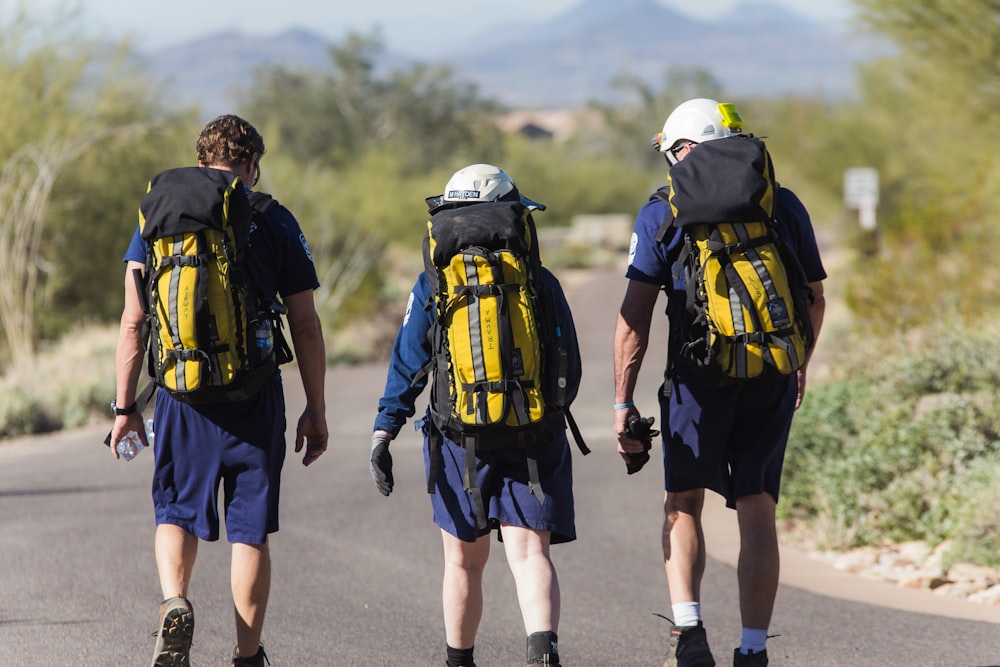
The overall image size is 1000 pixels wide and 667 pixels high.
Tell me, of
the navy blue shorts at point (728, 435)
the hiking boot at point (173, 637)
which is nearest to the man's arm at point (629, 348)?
the navy blue shorts at point (728, 435)

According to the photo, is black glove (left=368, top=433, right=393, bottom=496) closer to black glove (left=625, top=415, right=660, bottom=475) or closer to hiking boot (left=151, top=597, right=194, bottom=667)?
hiking boot (left=151, top=597, right=194, bottom=667)

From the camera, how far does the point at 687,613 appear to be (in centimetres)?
446

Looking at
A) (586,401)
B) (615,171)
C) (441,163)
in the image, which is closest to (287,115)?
(441,163)

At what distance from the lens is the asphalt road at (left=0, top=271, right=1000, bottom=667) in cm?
528

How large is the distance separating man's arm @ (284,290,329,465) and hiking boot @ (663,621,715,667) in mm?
1379

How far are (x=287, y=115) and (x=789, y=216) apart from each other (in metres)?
49.8

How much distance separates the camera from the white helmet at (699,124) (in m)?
4.53

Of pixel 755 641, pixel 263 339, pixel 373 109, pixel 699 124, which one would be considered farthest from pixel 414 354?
pixel 373 109

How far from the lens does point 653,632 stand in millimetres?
5770

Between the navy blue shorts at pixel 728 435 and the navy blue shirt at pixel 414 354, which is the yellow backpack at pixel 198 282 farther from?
the navy blue shorts at pixel 728 435

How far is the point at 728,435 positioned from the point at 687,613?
62 centimetres

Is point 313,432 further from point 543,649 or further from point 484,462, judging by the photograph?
point 543,649

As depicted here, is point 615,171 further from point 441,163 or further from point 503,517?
point 503,517

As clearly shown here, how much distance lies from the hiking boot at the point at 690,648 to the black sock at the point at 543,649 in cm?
61
